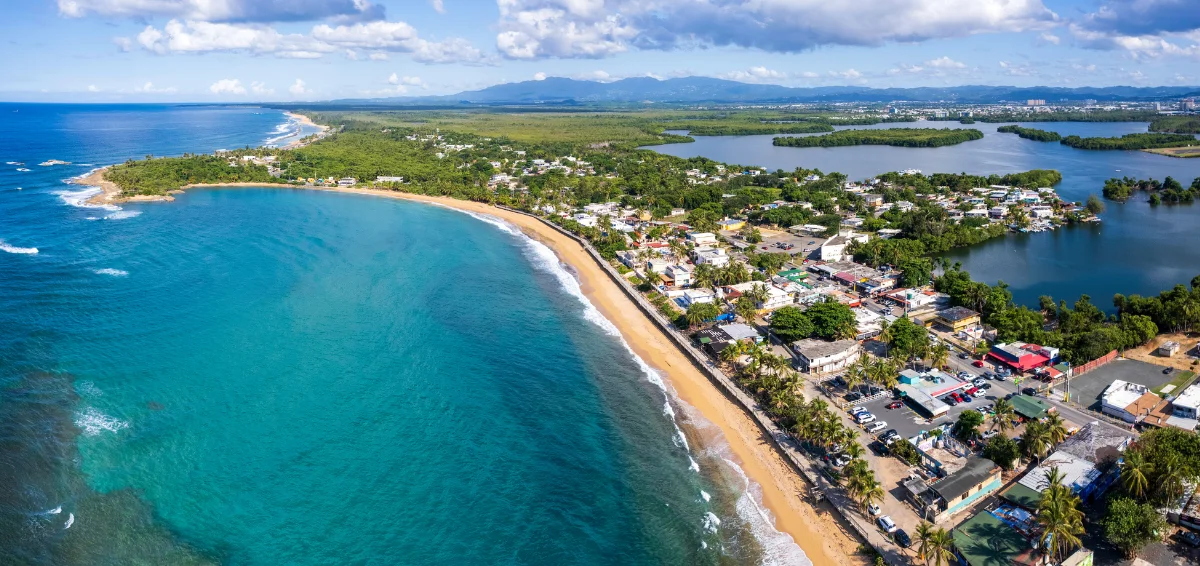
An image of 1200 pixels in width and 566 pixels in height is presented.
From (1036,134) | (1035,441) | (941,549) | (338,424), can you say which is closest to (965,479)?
(1035,441)

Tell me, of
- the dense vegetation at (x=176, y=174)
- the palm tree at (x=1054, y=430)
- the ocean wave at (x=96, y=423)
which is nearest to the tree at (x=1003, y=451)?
the palm tree at (x=1054, y=430)

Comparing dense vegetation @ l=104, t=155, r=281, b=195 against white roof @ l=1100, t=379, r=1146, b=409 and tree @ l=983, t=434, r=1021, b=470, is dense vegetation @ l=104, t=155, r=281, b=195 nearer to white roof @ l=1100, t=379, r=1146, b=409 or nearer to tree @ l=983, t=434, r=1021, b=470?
tree @ l=983, t=434, r=1021, b=470

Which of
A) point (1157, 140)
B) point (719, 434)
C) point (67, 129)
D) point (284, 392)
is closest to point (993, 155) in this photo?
point (1157, 140)

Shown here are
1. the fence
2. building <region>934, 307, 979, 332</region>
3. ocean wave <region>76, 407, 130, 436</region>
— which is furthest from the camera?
building <region>934, 307, 979, 332</region>

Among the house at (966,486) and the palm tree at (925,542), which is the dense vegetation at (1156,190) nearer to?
the house at (966,486)

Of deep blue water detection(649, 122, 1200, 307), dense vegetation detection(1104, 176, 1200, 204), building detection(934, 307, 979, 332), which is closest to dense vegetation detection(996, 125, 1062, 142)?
deep blue water detection(649, 122, 1200, 307)
